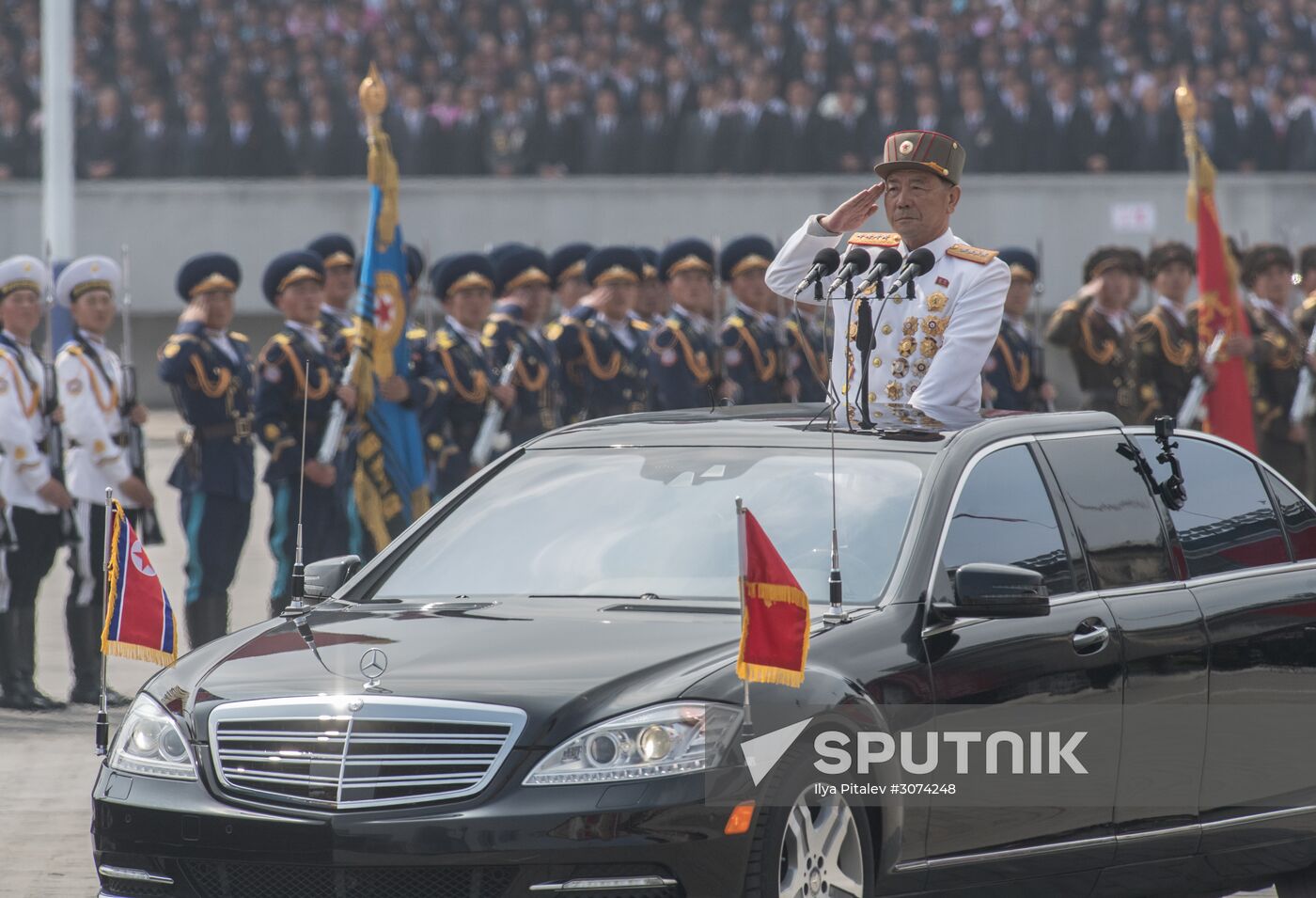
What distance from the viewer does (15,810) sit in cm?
880

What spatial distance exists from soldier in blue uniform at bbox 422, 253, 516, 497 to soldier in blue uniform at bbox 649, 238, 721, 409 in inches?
42.1

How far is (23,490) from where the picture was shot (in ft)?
37.0

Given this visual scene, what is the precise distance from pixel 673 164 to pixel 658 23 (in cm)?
276

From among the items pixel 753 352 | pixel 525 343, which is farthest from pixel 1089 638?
pixel 753 352

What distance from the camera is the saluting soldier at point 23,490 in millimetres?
11180

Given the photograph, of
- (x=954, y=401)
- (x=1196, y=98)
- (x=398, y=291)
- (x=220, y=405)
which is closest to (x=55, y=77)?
(x=398, y=291)

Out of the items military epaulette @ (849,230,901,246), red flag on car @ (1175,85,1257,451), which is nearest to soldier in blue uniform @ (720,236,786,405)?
red flag on car @ (1175,85,1257,451)

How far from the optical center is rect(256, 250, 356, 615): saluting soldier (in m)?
12.4

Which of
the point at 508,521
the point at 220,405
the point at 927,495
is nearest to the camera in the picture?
the point at 927,495

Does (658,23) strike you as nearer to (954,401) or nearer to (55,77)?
(55,77)

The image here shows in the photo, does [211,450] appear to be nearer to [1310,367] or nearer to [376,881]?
[376,881]

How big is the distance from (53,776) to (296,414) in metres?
3.47

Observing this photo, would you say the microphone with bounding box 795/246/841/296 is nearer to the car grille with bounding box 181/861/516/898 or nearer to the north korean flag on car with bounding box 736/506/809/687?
the north korean flag on car with bounding box 736/506/809/687

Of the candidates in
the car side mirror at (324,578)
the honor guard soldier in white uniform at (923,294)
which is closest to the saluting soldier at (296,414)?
the honor guard soldier in white uniform at (923,294)
